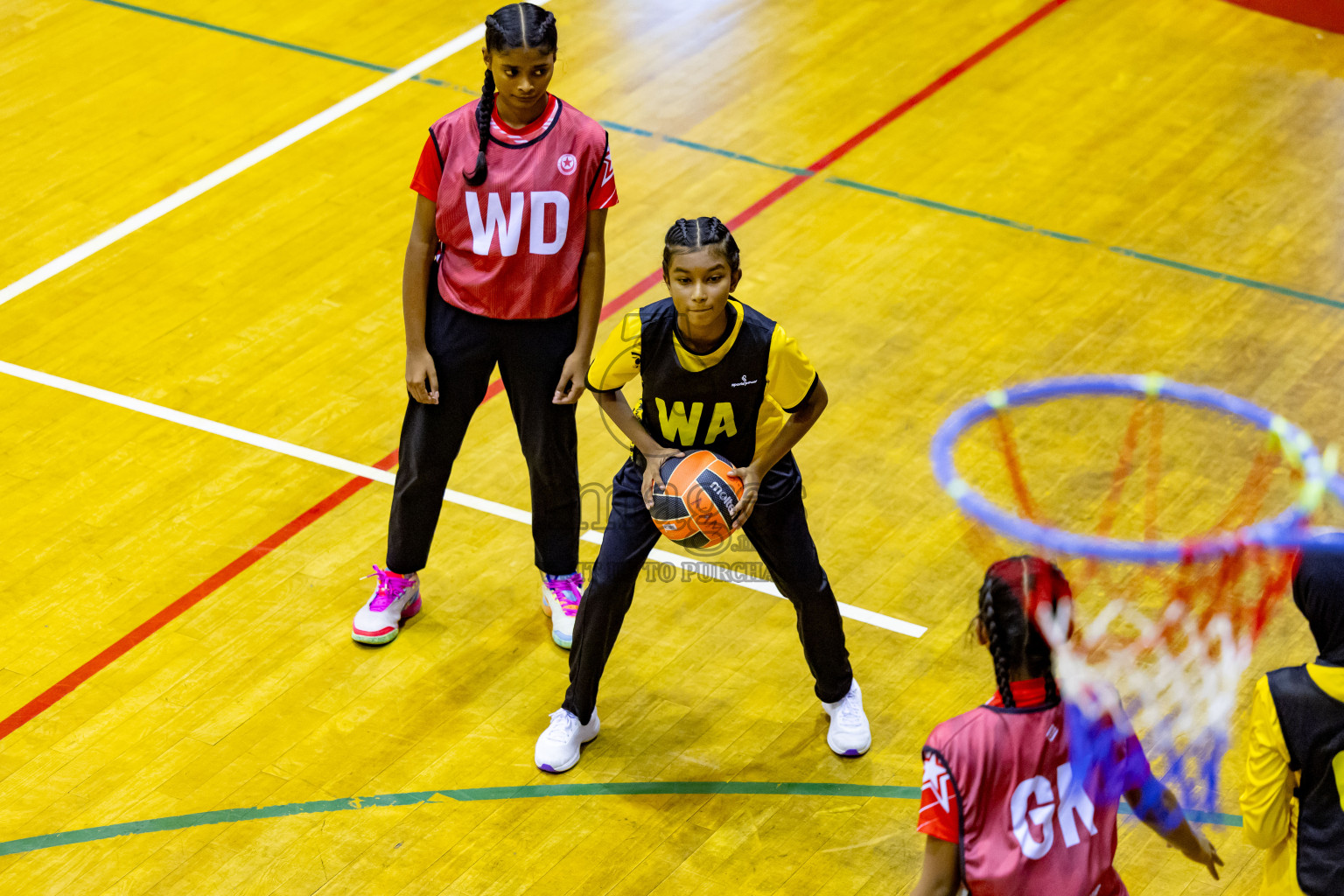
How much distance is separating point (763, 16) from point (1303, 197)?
366 cm

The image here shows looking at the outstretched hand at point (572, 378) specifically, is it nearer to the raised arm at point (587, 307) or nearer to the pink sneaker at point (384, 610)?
the raised arm at point (587, 307)

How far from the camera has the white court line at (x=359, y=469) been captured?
5.89 metres

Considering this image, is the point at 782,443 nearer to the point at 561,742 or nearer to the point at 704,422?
the point at 704,422

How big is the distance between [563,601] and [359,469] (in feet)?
4.30

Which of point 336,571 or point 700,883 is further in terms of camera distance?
point 336,571

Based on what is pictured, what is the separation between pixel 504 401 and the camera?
7.10m

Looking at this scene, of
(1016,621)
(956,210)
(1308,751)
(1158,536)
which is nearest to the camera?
(1016,621)

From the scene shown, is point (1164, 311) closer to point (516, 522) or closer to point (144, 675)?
point (516, 522)

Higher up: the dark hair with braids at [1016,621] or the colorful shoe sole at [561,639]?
the dark hair with braids at [1016,621]

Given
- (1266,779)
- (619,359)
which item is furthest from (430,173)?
(1266,779)

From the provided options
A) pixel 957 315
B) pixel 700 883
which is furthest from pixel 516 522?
pixel 957 315

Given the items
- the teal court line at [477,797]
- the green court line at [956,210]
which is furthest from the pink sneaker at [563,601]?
the green court line at [956,210]

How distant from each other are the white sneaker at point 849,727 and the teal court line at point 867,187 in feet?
12.1

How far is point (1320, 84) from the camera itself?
9.69m
